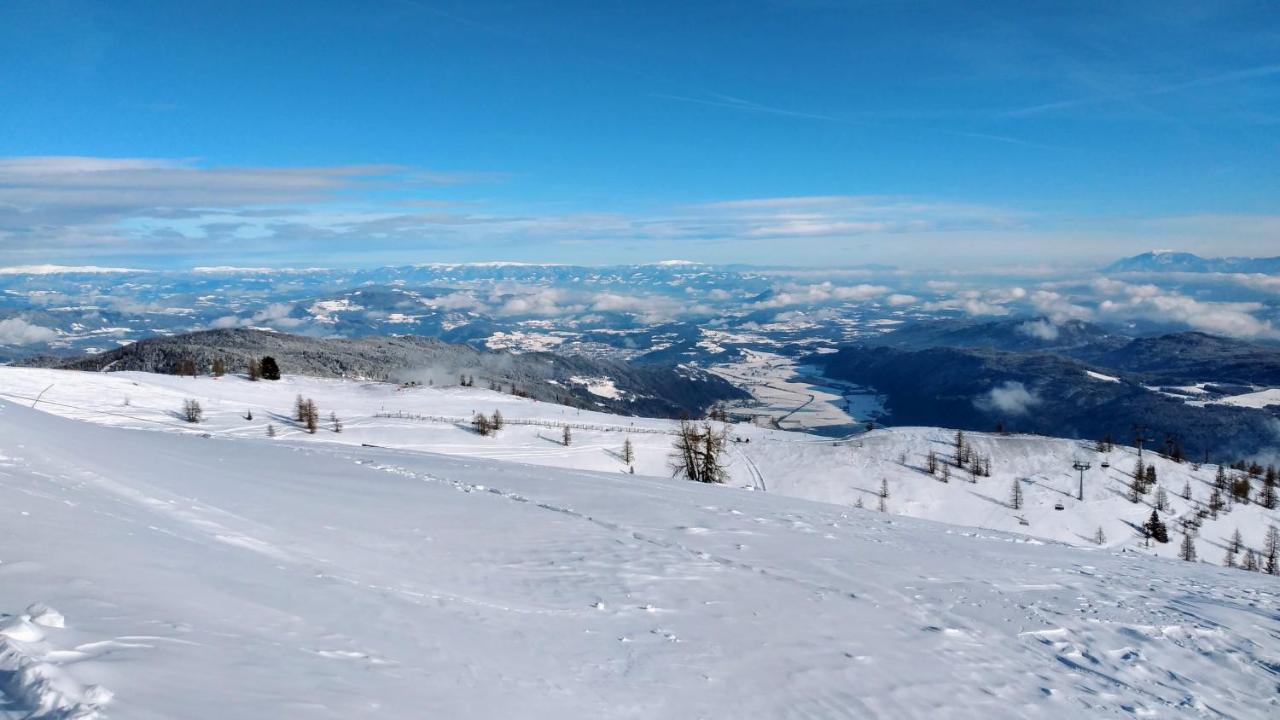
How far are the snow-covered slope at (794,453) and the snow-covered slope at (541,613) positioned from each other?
35.2 metres

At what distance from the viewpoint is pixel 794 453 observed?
74000mm

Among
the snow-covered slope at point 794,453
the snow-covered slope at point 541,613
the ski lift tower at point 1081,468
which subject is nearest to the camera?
the snow-covered slope at point 541,613

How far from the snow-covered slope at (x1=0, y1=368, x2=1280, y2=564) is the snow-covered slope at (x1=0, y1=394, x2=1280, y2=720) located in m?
35.2

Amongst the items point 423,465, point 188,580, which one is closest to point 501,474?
point 423,465

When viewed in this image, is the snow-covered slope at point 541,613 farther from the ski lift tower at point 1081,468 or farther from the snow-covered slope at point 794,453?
A: the ski lift tower at point 1081,468

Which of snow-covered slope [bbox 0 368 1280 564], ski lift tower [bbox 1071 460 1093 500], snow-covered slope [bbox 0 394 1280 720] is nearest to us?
snow-covered slope [bbox 0 394 1280 720]

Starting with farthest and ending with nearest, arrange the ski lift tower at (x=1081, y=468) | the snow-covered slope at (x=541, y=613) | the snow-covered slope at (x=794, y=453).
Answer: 1. the ski lift tower at (x=1081, y=468)
2. the snow-covered slope at (x=794, y=453)
3. the snow-covered slope at (x=541, y=613)

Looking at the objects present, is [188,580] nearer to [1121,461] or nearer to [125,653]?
[125,653]

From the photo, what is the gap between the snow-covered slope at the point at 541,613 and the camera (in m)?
6.95

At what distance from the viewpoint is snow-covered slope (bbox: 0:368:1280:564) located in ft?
196

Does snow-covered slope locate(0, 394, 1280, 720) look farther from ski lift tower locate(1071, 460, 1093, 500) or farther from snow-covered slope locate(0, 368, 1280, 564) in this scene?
ski lift tower locate(1071, 460, 1093, 500)

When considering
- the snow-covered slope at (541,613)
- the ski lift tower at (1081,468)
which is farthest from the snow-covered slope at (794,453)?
the snow-covered slope at (541,613)

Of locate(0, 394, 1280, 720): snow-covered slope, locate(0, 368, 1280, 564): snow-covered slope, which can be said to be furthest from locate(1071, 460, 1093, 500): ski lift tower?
locate(0, 394, 1280, 720): snow-covered slope

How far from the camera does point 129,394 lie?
63.9 metres
